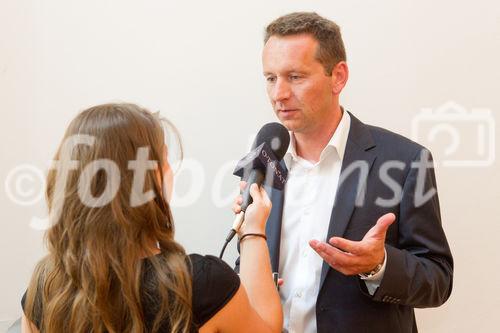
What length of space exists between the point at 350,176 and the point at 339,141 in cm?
13

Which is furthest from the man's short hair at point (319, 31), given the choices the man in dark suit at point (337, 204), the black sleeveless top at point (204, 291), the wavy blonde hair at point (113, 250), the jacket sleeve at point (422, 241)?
the black sleeveless top at point (204, 291)

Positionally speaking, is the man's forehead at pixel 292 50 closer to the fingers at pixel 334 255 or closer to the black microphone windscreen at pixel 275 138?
the black microphone windscreen at pixel 275 138

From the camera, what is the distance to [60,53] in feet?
6.17

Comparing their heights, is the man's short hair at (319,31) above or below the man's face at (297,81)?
above

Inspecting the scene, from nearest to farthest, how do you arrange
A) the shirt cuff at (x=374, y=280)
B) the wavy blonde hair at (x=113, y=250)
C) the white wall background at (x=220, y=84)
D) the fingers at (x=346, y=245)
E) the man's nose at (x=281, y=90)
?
the wavy blonde hair at (x=113, y=250) → the fingers at (x=346, y=245) → the shirt cuff at (x=374, y=280) → the man's nose at (x=281, y=90) → the white wall background at (x=220, y=84)

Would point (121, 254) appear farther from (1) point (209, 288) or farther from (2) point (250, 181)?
(2) point (250, 181)

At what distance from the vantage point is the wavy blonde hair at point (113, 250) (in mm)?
1021

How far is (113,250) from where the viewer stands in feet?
3.46

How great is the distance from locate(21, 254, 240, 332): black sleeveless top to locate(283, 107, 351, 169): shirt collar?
72cm

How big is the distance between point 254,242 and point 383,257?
0.37 metres

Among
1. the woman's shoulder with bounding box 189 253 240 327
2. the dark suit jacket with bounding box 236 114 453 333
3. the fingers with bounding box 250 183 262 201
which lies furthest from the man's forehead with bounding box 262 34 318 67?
the woman's shoulder with bounding box 189 253 240 327

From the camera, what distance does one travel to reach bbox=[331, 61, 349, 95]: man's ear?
1730mm

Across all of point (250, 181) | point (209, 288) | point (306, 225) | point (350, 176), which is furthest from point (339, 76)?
point (209, 288)

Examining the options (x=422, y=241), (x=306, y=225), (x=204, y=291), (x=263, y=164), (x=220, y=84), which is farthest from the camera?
(x=220, y=84)
